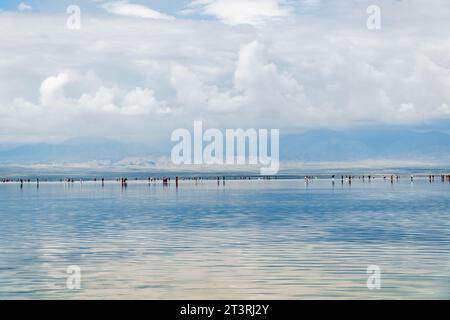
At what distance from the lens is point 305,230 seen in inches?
1642

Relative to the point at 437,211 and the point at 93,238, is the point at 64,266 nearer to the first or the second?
the point at 93,238

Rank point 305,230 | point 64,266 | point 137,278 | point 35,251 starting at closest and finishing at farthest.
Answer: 1. point 137,278
2. point 64,266
3. point 35,251
4. point 305,230

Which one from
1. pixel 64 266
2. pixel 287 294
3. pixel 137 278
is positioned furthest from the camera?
pixel 64 266

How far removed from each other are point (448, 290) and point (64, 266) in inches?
577

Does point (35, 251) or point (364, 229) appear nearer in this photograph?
point (35, 251)

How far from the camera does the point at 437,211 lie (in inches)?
2218
